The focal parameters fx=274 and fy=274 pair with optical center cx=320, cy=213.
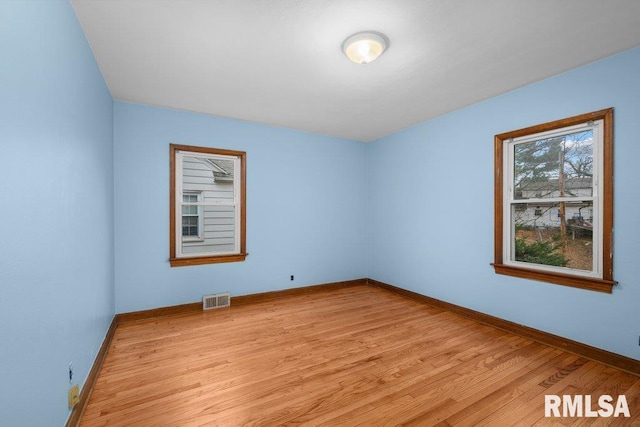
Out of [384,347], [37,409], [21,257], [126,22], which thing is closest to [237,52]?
[126,22]

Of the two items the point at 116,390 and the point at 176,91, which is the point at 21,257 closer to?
the point at 116,390

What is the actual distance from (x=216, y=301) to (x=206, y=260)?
607 mm

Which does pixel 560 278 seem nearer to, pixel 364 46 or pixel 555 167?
pixel 555 167

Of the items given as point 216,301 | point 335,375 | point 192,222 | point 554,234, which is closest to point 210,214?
point 192,222

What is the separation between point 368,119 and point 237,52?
2.26m

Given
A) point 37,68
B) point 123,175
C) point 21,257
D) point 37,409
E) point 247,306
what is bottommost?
point 247,306

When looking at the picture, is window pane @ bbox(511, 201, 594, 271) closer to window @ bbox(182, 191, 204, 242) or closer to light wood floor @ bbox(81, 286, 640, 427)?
light wood floor @ bbox(81, 286, 640, 427)

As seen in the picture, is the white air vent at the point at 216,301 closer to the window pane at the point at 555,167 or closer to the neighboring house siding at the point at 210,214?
the neighboring house siding at the point at 210,214

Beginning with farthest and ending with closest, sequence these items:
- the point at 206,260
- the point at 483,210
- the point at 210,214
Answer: the point at 210,214 → the point at 206,260 → the point at 483,210

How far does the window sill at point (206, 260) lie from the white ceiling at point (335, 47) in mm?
2054

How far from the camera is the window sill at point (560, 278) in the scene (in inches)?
97.3

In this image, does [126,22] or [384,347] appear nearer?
[126,22]

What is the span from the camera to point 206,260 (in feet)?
12.7

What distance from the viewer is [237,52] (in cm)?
240
